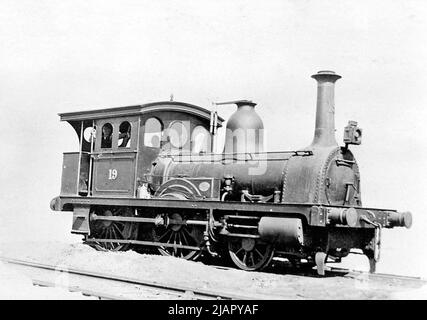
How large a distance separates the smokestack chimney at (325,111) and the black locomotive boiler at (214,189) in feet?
0.06

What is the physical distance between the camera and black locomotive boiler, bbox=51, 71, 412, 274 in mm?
9359

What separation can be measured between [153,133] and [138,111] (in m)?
0.65

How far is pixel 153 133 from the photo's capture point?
12000 mm

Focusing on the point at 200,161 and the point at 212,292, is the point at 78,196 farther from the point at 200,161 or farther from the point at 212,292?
the point at 212,292

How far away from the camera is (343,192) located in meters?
9.81

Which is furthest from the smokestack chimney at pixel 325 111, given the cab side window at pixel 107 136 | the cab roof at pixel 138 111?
the cab side window at pixel 107 136

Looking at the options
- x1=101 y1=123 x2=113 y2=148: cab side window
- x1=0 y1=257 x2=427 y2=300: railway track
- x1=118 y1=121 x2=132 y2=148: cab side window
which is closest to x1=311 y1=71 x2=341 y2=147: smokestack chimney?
x1=0 y1=257 x2=427 y2=300: railway track

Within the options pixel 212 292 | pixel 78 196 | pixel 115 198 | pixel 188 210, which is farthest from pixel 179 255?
pixel 212 292

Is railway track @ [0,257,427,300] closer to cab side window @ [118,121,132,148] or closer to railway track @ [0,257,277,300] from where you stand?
railway track @ [0,257,277,300]

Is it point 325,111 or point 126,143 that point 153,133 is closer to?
point 126,143

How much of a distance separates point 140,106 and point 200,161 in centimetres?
165

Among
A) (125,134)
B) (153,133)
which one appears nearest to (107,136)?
(125,134)

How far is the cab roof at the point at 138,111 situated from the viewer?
11.6 metres

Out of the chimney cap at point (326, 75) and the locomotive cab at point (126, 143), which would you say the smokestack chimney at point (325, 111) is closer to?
the chimney cap at point (326, 75)
